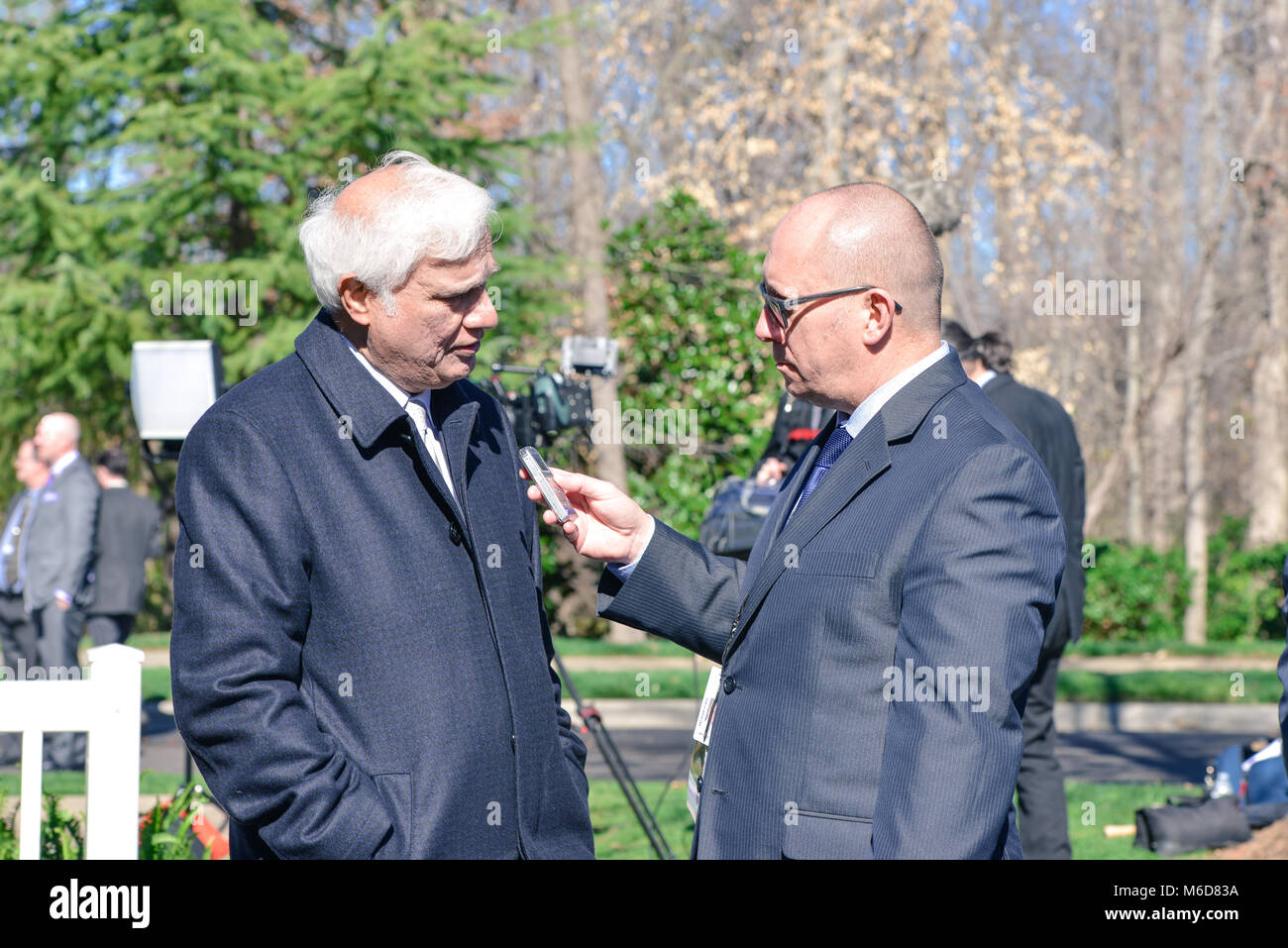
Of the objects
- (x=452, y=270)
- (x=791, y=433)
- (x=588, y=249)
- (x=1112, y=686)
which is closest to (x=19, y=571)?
(x=791, y=433)

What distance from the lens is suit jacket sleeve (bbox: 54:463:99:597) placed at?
817 cm

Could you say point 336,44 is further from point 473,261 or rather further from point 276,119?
point 473,261

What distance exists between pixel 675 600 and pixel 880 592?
68cm

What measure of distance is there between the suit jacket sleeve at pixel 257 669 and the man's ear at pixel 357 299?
0.99 ft

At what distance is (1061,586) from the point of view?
193 inches

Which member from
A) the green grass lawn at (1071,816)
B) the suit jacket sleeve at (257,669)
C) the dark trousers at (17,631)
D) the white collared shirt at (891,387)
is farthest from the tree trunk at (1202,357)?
the suit jacket sleeve at (257,669)

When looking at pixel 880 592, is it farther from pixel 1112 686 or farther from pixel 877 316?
pixel 1112 686

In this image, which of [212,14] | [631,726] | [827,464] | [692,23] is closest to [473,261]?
[827,464]

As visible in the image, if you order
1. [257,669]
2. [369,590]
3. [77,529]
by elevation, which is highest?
[369,590]

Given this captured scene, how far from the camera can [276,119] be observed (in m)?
12.8

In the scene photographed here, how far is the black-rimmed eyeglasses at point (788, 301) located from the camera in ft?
7.44

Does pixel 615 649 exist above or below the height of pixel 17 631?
below

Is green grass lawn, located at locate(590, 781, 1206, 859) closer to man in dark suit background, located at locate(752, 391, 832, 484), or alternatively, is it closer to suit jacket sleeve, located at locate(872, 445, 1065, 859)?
man in dark suit background, located at locate(752, 391, 832, 484)

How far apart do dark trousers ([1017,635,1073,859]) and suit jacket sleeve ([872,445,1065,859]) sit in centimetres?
305
